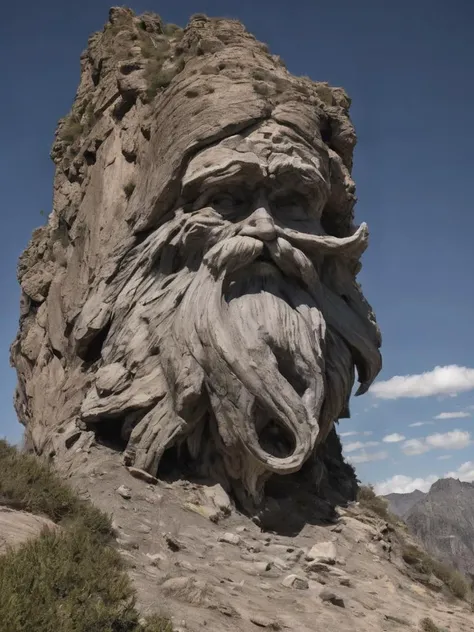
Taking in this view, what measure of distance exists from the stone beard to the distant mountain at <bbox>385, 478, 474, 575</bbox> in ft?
76.5

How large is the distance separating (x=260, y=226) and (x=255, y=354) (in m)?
2.64

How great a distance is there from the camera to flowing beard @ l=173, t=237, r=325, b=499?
9727 millimetres

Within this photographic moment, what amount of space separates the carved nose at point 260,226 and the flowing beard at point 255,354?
21 centimetres

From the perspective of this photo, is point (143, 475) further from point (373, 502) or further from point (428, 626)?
point (373, 502)

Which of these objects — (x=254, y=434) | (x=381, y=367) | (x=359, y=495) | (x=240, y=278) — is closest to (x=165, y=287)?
(x=240, y=278)

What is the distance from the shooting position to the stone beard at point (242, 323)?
9867 mm

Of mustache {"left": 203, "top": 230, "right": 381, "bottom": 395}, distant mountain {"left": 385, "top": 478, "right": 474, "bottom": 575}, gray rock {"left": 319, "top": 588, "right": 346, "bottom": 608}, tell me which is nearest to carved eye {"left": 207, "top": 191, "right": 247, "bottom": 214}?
mustache {"left": 203, "top": 230, "right": 381, "bottom": 395}

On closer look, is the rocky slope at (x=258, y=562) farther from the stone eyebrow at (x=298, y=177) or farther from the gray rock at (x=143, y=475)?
the stone eyebrow at (x=298, y=177)

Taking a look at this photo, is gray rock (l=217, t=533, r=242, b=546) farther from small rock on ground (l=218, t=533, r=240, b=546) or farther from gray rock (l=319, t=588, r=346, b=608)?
gray rock (l=319, t=588, r=346, b=608)

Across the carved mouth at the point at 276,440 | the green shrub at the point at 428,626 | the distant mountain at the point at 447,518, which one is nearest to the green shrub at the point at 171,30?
the carved mouth at the point at 276,440

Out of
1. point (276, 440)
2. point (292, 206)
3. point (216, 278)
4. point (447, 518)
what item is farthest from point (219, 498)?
point (447, 518)

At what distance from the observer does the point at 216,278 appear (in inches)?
429

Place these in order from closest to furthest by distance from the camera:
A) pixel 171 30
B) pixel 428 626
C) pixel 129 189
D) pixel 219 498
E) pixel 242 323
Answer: pixel 428 626 → pixel 219 498 → pixel 242 323 → pixel 129 189 → pixel 171 30

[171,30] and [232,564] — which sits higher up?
[171,30]
